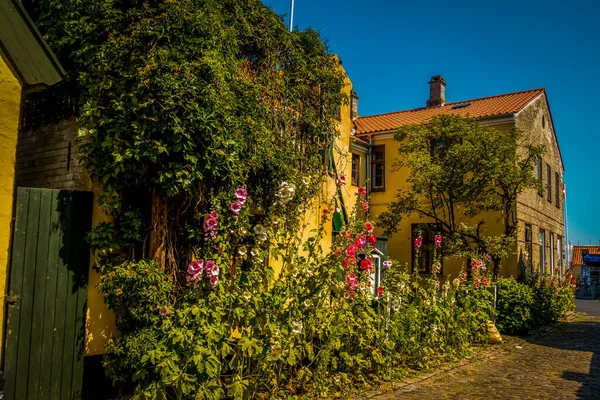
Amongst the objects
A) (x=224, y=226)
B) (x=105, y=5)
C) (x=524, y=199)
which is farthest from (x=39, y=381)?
(x=524, y=199)

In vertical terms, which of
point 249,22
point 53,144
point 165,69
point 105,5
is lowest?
point 53,144

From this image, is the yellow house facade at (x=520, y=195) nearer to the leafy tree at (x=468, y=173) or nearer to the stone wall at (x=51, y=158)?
the leafy tree at (x=468, y=173)

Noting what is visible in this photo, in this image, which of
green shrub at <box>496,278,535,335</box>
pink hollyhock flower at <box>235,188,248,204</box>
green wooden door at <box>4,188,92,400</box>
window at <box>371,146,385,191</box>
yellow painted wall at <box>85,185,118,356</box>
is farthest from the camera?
window at <box>371,146,385,191</box>

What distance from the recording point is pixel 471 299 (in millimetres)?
10219

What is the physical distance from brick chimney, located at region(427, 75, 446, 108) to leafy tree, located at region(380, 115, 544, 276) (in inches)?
301

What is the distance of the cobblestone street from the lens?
683cm

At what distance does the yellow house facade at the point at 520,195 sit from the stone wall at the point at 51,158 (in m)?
13.2

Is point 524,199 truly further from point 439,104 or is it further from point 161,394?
point 161,394

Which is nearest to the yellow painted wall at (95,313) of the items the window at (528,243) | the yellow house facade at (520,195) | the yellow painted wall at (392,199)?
the yellow house facade at (520,195)

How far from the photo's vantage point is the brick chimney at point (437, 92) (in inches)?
917

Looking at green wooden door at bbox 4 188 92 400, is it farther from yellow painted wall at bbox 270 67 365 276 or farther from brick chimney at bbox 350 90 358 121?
brick chimney at bbox 350 90 358 121

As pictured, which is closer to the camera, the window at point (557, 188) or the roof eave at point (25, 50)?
the roof eave at point (25, 50)

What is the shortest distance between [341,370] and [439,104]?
18.5 metres

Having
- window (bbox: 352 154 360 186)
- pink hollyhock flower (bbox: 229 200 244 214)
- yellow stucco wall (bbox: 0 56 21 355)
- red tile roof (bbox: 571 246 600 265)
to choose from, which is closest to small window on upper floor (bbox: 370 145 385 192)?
window (bbox: 352 154 360 186)
